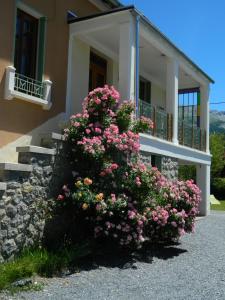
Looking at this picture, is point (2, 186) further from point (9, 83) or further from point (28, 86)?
point (28, 86)

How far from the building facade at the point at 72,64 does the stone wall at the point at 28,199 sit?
1201 millimetres

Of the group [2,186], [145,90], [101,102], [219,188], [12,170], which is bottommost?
[2,186]

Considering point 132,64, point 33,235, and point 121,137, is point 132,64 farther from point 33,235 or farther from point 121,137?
point 33,235

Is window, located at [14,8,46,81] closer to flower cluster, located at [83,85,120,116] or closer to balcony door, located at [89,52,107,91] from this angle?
flower cluster, located at [83,85,120,116]

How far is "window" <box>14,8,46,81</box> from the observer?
10.6 m

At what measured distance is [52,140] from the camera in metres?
9.33

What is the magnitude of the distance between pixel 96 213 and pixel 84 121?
80.7 inches

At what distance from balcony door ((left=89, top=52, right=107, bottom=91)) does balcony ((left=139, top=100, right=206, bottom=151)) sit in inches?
76.5

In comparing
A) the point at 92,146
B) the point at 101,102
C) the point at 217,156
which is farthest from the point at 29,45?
the point at 217,156

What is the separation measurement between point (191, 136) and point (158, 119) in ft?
11.5

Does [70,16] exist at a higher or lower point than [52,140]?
higher

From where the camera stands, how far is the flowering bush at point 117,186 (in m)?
8.99

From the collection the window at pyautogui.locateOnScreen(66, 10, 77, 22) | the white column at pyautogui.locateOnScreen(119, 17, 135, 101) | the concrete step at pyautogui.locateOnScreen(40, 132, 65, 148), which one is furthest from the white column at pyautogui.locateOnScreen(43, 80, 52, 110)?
the window at pyautogui.locateOnScreen(66, 10, 77, 22)

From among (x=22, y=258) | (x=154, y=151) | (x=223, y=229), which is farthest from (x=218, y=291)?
(x=223, y=229)
